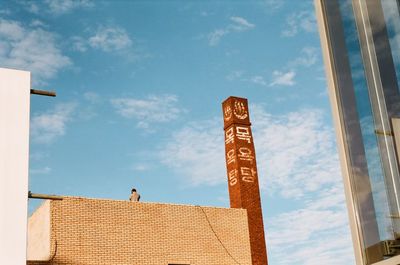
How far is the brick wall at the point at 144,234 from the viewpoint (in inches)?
723

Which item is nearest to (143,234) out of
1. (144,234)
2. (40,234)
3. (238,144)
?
(144,234)

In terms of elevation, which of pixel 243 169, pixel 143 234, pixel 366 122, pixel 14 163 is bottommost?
pixel 366 122

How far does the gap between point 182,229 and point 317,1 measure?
1640 centimetres

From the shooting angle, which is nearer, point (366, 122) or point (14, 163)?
point (366, 122)

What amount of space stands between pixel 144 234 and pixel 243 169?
6794 millimetres

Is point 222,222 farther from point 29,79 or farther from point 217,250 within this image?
point 29,79

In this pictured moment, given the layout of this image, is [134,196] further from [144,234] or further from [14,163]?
[14,163]

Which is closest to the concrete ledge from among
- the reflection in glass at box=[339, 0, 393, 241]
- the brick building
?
the brick building

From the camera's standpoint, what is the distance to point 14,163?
743 cm

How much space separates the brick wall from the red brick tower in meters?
1.68

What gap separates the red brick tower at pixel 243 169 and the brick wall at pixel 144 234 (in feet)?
5.51

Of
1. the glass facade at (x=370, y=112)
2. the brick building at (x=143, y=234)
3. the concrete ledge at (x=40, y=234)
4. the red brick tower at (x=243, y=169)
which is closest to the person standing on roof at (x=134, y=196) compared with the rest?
the brick building at (x=143, y=234)

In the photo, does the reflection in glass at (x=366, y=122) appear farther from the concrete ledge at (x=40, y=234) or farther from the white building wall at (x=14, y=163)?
the concrete ledge at (x=40, y=234)

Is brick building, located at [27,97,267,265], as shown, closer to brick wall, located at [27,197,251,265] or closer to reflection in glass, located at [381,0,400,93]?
brick wall, located at [27,197,251,265]
